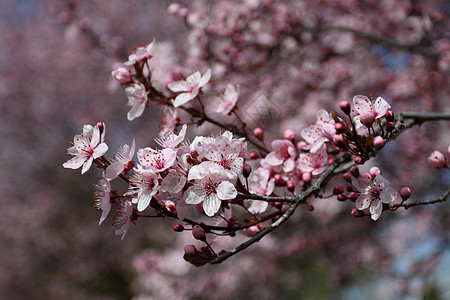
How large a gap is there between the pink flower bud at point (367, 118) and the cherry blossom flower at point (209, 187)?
17.5 inches

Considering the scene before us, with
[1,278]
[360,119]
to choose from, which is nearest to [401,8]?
[360,119]

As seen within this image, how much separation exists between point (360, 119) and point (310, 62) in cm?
275

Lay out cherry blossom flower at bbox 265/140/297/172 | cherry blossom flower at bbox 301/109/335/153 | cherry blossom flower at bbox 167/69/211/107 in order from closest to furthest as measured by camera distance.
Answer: cherry blossom flower at bbox 301/109/335/153 < cherry blossom flower at bbox 265/140/297/172 < cherry blossom flower at bbox 167/69/211/107

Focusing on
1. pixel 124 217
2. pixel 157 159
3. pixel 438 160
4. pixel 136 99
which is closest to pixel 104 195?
pixel 124 217

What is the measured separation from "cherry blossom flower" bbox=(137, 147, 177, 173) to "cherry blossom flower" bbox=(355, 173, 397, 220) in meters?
0.61

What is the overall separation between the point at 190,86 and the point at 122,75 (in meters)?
0.30

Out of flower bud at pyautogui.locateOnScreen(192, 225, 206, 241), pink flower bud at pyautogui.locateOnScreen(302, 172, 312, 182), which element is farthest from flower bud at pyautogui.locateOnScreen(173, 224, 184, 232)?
pink flower bud at pyautogui.locateOnScreen(302, 172, 312, 182)

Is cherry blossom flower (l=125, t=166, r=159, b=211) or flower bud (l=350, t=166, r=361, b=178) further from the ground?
cherry blossom flower (l=125, t=166, r=159, b=211)

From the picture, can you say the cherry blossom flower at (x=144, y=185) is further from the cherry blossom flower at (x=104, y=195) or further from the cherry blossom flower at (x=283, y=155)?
the cherry blossom flower at (x=283, y=155)

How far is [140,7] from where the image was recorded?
339 inches

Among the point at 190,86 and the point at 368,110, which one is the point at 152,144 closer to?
the point at 190,86

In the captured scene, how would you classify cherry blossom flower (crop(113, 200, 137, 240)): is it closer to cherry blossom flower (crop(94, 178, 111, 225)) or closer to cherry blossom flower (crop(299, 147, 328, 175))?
cherry blossom flower (crop(94, 178, 111, 225))

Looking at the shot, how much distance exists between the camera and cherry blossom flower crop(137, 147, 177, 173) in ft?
3.43

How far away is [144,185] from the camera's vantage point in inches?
42.7
